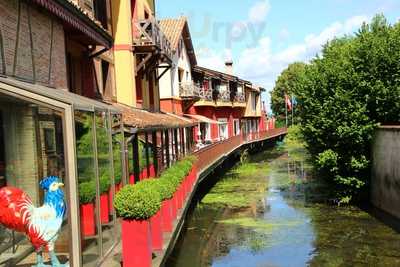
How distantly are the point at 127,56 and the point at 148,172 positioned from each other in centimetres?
637

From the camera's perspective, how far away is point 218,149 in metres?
28.7

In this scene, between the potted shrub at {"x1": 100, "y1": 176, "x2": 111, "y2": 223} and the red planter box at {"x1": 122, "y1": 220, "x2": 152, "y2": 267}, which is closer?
the red planter box at {"x1": 122, "y1": 220, "x2": 152, "y2": 267}

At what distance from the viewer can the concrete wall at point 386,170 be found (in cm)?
1672

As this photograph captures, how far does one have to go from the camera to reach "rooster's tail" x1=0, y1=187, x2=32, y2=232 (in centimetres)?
627

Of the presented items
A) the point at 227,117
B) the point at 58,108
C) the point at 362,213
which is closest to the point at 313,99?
the point at 362,213

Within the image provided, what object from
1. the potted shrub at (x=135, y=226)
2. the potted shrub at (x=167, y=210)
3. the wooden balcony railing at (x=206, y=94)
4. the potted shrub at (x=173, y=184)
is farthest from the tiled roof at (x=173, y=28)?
the potted shrub at (x=135, y=226)

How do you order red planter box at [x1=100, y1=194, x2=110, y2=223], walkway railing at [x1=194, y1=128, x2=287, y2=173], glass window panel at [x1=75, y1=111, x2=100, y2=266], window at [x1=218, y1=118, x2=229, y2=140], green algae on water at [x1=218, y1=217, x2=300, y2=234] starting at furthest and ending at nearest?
window at [x1=218, y1=118, x2=229, y2=140]
walkway railing at [x1=194, y1=128, x2=287, y2=173]
green algae on water at [x1=218, y1=217, x2=300, y2=234]
red planter box at [x1=100, y1=194, x2=110, y2=223]
glass window panel at [x1=75, y1=111, x2=100, y2=266]

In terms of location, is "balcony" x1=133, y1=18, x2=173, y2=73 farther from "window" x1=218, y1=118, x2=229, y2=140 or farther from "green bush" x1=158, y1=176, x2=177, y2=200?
"window" x1=218, y1=118, x2=229, y2=140

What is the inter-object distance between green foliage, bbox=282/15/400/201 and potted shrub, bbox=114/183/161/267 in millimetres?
12576

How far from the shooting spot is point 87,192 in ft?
24.8

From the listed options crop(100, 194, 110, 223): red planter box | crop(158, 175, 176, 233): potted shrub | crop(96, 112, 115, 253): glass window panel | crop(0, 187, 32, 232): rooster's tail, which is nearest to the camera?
crop(0, 187, 32, 232): rooster's tail

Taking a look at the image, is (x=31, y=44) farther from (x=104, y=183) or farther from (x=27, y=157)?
(x=104, y=183)

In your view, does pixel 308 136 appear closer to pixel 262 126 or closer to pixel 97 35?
→ pixel 97 35

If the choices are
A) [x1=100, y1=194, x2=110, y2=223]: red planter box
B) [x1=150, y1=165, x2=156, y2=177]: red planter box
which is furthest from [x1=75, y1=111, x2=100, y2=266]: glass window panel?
[x1=150, y1=165, x2=156, y2=177]: red planter box
